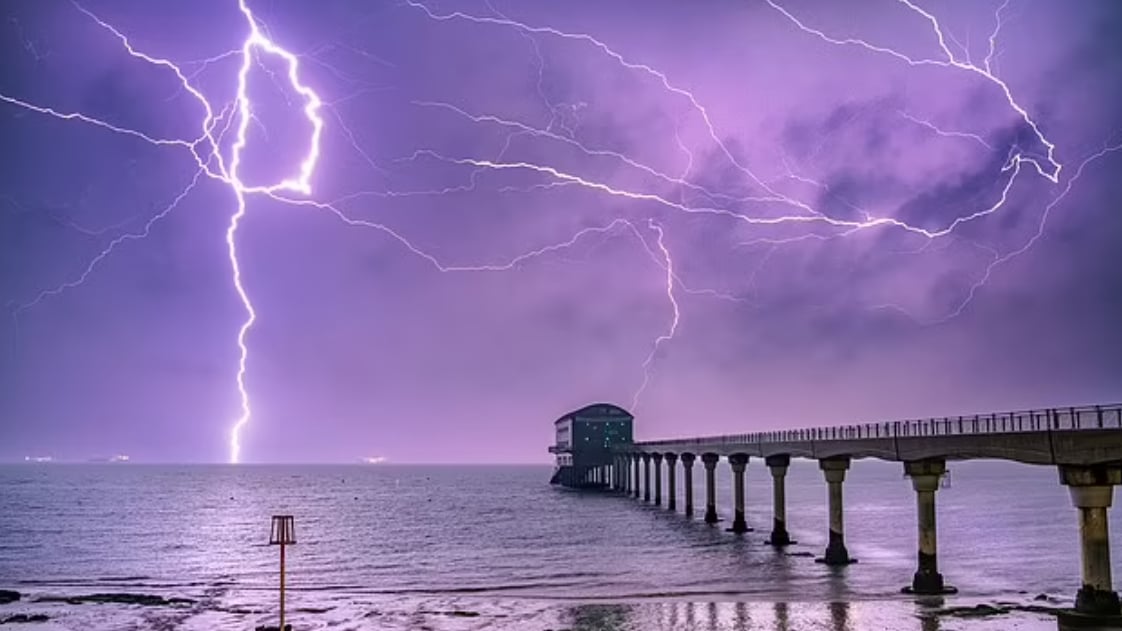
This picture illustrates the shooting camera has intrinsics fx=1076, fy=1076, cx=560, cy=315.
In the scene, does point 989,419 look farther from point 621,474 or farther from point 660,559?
point 621,474

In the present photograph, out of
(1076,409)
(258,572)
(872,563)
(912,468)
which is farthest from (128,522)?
(1076,409)

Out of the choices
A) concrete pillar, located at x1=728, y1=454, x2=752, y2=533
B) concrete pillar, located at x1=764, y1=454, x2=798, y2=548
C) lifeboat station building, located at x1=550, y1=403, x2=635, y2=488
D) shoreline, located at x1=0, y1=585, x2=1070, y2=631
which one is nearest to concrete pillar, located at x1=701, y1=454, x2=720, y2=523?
concrete pillar, located at x1=728, y1=454, x2=752, y2=533

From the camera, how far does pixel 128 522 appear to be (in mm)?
91625

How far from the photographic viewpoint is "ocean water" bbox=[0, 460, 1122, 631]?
33188 millimetres

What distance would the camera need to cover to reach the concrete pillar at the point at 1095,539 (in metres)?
28.4

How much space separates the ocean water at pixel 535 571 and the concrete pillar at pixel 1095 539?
2358 millimetres

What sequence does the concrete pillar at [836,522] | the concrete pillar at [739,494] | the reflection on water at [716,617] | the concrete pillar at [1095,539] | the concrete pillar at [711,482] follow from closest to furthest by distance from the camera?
1. the concrete pillar at [1095,539]
2. the reflection on water at [716,617]
3. the concrete pillar at [836,522]
4. the concrete pillar at [739,494]
5. the concrete pillar at [711,482]

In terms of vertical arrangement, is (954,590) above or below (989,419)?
below

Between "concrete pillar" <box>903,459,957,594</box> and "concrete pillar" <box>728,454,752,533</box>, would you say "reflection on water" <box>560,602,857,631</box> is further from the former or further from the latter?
"concrete pillar" <box>728,454,752,533</box>

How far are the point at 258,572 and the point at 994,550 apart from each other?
38.6 meters

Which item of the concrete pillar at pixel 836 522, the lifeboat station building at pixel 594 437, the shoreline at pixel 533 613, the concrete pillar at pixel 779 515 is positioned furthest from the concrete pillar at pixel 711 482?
the lifeboat station building at pixel 594 437

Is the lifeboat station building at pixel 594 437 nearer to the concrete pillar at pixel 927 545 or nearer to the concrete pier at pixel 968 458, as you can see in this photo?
the concrete pier at pixel 968 458

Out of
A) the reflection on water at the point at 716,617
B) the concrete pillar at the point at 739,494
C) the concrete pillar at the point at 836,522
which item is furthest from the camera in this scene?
the concrete pillar at the point at 739,494

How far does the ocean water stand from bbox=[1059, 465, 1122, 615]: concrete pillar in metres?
2.36
